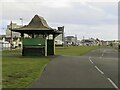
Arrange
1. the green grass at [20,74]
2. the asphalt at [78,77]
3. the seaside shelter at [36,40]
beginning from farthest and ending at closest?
the seaside shelter at [36,40] → the green grass at [20,74] → the asphalt at [78,77]

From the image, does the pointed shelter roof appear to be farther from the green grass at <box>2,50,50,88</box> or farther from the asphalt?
the asphalt

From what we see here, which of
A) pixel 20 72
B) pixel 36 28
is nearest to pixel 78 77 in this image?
pixel 20 72

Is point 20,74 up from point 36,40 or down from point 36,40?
down

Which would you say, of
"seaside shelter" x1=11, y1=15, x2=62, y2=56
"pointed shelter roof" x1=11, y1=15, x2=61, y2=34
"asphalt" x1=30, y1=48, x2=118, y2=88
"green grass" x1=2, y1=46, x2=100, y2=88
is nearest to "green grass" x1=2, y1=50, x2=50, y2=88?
"green grass" x1=2, y1=46, x2=100, y2=88

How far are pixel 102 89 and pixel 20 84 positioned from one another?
367 centimetres

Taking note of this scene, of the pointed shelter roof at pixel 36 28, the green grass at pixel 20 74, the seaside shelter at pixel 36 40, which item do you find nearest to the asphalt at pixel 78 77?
the green grass at pixel 20 74

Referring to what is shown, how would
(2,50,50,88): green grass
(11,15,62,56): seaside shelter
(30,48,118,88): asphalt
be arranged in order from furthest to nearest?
(11,15,62,56): seaside shelter, (2,50,50,88): green grass, (30,48,118,88): asphalt

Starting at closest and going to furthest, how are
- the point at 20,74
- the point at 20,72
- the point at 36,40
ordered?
the point at 20,74
the point at 20,72
the point at 36,40

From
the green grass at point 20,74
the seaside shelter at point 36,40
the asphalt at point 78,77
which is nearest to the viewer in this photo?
the asphalt at point 78,77

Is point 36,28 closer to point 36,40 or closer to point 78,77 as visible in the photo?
point 36,40

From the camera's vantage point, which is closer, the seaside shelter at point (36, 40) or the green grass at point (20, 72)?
the green grass at point (20, 72)

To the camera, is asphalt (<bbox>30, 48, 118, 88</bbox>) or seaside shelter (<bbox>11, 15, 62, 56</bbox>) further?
seaside shelter (<bbox>11, 15, 62, 56</bbox>)

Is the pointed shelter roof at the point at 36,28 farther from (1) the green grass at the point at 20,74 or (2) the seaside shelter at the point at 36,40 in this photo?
(1) the green grass at the point at 20,74

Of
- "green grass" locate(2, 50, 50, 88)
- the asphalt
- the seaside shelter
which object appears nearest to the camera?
the asphalt
